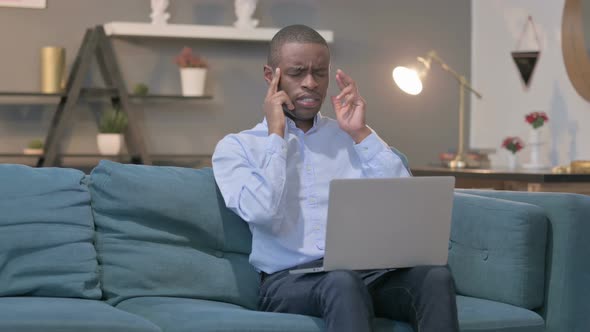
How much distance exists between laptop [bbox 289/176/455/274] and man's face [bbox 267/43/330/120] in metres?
0.52

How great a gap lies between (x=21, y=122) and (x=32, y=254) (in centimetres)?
298

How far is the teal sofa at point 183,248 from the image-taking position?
2.35 meters

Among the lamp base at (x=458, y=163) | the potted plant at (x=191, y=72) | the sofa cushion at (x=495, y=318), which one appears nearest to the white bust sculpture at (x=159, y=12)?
the potted plant at (x=191, y=72)

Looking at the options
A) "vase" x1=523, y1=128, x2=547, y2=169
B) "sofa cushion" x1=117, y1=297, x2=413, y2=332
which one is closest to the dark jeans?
"sofa cushion" x1=117, y1=297, x2=413, y2=332

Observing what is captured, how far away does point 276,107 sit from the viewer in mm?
2471

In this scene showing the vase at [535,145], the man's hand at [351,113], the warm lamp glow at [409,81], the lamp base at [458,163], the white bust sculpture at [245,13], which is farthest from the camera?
the white bust sculpture at [245,13]

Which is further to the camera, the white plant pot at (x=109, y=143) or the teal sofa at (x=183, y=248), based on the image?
the white plant pot at (x=109, y=143)

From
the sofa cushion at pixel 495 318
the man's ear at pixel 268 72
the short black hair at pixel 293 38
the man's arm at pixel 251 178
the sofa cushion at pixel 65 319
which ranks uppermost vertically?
the short black hair at pixel 293 38

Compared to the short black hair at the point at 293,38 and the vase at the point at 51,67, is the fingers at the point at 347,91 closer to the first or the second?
the short black hair at the point at 293,38

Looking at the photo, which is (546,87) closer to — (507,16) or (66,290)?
(507,16)

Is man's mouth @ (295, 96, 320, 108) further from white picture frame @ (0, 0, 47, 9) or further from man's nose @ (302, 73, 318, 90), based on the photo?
white picture frame @ (0, 0, 47, 9)

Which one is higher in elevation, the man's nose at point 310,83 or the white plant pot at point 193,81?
the white plant pot at point 193,81

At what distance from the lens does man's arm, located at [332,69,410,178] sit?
2518 mm

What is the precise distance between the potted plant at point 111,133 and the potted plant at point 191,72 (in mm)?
426
